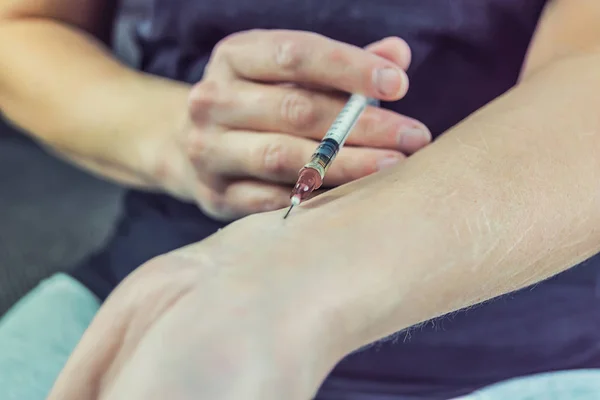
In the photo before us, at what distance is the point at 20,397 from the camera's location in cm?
52

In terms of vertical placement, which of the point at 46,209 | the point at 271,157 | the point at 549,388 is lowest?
the point at 46,209

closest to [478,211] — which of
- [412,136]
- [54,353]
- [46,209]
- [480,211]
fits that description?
[480,211]

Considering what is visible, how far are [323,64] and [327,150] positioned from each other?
0.07 meters

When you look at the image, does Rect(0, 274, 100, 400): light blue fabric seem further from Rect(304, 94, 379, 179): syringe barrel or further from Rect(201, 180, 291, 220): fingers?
Rect(304, 94, 379, 179): syringe barrel

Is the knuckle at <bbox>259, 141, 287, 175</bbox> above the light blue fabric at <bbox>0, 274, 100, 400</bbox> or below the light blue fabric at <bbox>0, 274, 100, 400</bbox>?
above

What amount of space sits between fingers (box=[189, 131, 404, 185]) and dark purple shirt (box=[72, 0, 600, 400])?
89 mm

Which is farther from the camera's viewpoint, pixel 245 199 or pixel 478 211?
pixel 245 199

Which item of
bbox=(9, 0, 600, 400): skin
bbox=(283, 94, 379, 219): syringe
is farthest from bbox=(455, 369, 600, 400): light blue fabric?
bbox=(283, 94, 379, 219): syringe

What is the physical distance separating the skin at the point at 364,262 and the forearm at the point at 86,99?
0.26 metres

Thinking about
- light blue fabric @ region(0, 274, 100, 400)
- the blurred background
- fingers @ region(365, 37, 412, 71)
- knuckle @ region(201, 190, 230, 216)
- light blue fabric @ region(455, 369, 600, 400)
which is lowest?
the blurred background

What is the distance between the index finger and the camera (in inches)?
18.0

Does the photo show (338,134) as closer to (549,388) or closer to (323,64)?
(323,64)

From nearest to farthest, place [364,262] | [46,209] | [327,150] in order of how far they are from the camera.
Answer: [364,262] → [327,150] → [46,209]

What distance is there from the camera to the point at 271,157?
480 mm
